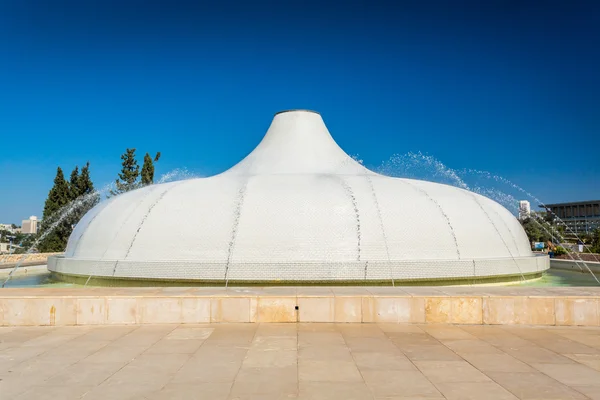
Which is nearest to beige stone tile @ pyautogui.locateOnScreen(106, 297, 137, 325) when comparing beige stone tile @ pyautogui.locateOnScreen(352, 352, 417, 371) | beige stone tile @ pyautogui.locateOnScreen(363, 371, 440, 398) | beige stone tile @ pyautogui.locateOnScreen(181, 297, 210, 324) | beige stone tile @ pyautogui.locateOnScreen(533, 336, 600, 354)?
beige stone tile @ pyautogui.locateOnScreen(181, 297, 210, 324)

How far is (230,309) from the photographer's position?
708 centimetres

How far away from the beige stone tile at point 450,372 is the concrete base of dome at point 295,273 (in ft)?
20.8

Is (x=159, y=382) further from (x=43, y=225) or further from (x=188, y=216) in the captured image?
(x=43, y=225)

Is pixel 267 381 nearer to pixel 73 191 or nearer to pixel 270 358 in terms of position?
pixel 270 358

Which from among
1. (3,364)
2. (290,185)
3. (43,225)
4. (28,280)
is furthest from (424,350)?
(43,225)

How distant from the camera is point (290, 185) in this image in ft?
45.0

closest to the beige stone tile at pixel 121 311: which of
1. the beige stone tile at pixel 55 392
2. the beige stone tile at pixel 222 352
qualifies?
the beige stone tile at pixel 222 352

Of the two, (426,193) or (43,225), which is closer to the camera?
(426,193)

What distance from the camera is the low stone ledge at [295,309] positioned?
6.97 meters

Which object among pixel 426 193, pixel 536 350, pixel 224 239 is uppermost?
pixel 426 193

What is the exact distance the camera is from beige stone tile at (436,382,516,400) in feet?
13.2

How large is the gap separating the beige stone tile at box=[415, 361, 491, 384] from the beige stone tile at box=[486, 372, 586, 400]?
0.52 ft

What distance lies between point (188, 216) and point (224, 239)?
1428 millimetres

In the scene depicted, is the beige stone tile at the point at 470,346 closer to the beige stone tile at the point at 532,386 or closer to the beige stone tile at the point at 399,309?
the beige stone tile at the point at 532,386
